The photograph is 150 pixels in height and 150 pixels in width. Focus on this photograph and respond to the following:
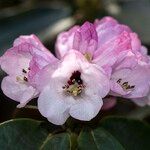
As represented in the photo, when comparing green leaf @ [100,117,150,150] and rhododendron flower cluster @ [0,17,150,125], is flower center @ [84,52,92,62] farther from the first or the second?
green leaf @ [100,117,150,150]

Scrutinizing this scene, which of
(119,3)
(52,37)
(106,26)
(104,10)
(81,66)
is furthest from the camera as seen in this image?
(119,3)

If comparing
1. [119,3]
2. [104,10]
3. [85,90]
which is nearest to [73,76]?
[85,90]

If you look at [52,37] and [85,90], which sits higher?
[85,90]

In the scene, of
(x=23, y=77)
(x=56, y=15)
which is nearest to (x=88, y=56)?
(x=23, y=77)

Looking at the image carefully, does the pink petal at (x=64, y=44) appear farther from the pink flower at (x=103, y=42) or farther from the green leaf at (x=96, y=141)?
the green leaf at (x=96, y=141)

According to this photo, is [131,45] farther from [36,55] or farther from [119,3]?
[119,3]

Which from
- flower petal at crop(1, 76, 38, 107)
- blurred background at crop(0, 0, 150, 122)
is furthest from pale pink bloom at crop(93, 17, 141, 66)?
blurred background at crop(0, 0, 150, 122)

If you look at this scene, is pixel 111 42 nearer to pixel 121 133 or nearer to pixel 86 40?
pixel 86 40
